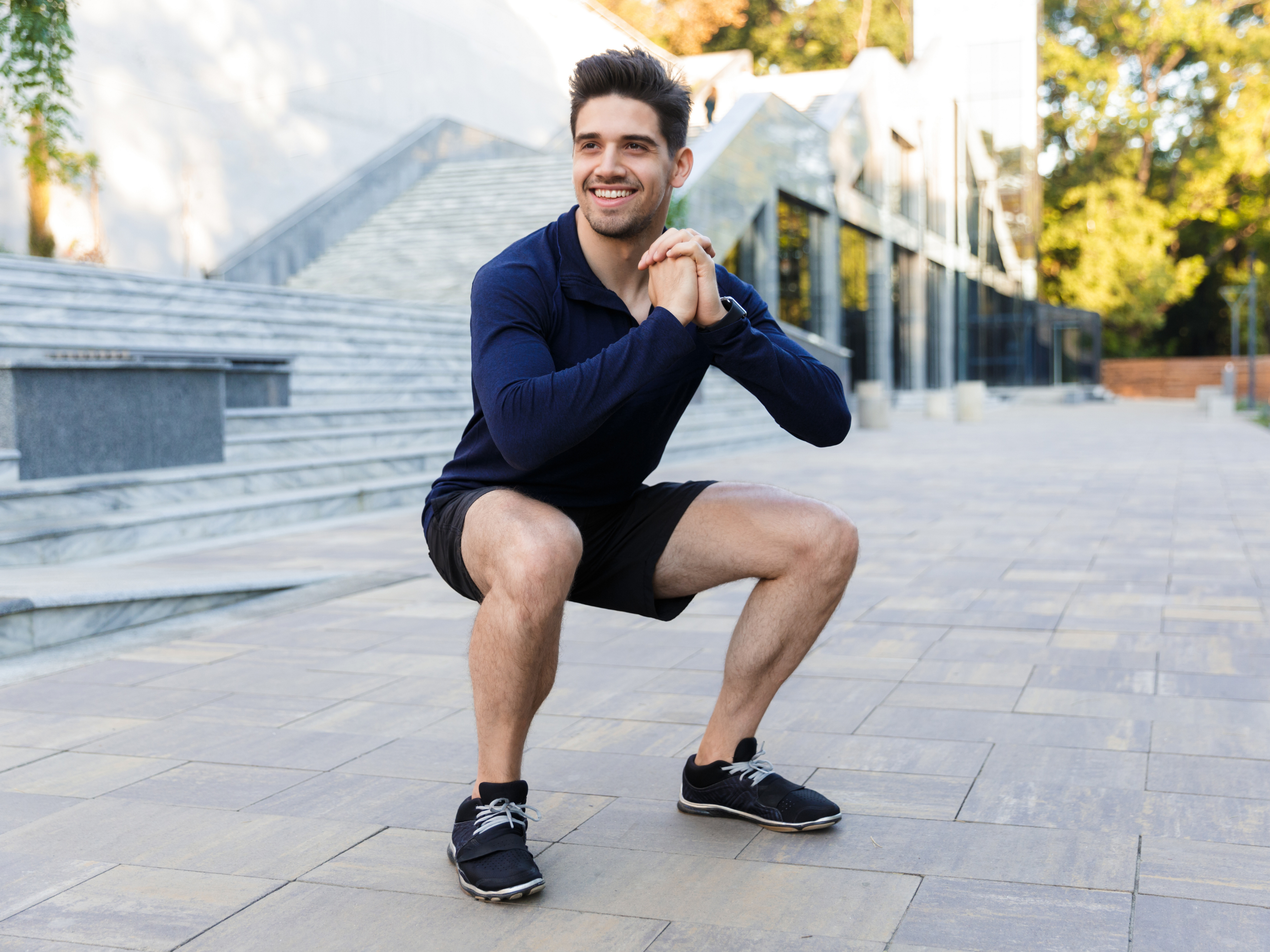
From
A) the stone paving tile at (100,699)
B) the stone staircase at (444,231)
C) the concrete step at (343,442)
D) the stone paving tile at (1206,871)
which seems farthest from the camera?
the stone staircase at (444,231)

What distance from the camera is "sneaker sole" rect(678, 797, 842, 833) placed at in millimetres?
2877

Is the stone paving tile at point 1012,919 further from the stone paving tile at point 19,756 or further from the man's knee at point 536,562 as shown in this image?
the stone paving tile at point 19,756

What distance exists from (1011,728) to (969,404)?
22.9m

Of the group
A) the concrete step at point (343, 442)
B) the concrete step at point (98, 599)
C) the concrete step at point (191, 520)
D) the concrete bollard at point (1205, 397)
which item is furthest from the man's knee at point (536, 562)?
the concrete bollard at point (1205, 397)

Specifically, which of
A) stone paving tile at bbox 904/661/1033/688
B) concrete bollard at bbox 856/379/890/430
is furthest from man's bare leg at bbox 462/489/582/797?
concrete bollard at bbox 856/379/890/430

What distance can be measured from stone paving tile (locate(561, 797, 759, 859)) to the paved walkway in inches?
0.4

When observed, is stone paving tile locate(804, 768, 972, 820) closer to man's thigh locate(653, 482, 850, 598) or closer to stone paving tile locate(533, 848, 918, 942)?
stone paving tile locate(533, 848, 918, 942)

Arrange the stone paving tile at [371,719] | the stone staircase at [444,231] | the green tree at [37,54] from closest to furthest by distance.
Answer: the stone paving tile at [371,719]
the green tree at [37,54]
the stone staircase at [444,231]

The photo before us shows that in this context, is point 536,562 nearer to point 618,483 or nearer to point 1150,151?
point 618,483

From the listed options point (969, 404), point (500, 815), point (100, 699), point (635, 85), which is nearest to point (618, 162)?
point (635, 85)

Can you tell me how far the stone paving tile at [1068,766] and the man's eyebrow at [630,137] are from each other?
1824 millimetres

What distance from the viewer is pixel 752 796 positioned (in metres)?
2.94

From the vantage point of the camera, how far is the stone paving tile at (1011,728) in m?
3.58

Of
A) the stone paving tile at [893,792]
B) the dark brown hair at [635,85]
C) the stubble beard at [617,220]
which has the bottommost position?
the stone paving tile at [893,792]
